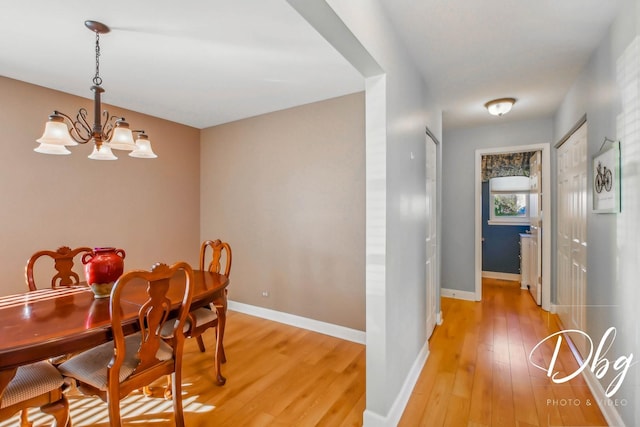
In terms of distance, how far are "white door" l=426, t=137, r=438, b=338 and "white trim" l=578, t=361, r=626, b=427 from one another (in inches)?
45.9

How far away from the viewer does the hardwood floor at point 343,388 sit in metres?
1.87

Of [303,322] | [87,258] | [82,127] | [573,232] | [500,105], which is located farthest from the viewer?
[303,322]

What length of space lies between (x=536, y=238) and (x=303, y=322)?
132 inches

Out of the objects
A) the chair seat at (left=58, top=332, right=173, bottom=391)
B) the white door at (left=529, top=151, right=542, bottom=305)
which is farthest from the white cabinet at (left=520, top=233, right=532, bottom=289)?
the chair seat at (left=58, top=332, right=173, bottom=391)


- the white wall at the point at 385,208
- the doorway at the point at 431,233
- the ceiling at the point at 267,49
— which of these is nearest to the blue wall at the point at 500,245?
the ceiling at the point at 267,49

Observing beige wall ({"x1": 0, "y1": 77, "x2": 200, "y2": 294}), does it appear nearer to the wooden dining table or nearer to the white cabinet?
the wooden dining table

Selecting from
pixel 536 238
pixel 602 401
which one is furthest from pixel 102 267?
pixel 536 238

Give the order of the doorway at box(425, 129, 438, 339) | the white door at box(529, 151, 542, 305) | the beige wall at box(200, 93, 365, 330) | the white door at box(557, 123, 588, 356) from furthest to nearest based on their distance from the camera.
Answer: the white door at box(529, 151, 542, 305)
the beige wall at box(200, 93, 365, 330)
the doorway at box(425, 129, 438, 339)
the white door at box(557, 123, 588, 356)

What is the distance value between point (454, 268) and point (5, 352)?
451cm

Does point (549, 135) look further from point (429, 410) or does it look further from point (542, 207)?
point (429, 410)

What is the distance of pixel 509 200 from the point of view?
18.1 feet

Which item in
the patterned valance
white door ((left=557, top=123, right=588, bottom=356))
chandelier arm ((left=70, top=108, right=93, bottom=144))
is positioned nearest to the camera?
chandelier arm ((left=70, top=108, right=93, bottom=144))

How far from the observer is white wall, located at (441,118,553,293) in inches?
163

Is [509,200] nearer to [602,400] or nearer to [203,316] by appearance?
[602,400]
